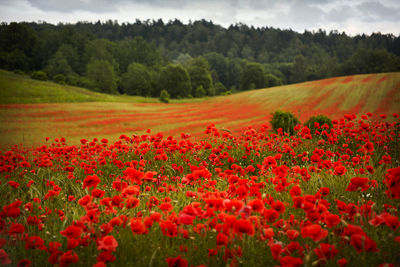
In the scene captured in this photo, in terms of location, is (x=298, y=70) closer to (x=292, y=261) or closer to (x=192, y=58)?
(x=192, y=58)

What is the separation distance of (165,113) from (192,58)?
59724 millimetres

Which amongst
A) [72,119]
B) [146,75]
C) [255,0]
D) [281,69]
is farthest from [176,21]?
[255,0]

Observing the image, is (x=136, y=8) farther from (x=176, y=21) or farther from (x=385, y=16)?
(x=176, y=21)

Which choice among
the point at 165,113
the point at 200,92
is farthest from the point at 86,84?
the point at 165,113

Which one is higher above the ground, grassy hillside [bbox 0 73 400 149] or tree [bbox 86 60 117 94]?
tree [bbox 86 60 117 94]

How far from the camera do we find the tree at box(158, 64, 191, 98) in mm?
60719

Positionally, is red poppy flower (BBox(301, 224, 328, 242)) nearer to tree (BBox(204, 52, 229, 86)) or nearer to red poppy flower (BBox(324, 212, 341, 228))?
red poppy flower (BBox(324, 212, 341, 228))

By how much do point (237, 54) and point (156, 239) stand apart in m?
123

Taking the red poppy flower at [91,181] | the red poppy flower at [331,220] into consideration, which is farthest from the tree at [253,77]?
the red poppy flower at [331,220]

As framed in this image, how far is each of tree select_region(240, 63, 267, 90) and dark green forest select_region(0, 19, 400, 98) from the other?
0.29 m

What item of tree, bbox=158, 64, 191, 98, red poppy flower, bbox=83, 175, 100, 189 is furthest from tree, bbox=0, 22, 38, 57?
tree, bbox=158, 64, 191, 98

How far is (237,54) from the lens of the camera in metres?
119

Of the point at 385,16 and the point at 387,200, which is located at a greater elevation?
the point at 385,16

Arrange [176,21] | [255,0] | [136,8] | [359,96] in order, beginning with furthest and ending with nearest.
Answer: [176,21] → [359,96] → [255,0] → [136,8]
